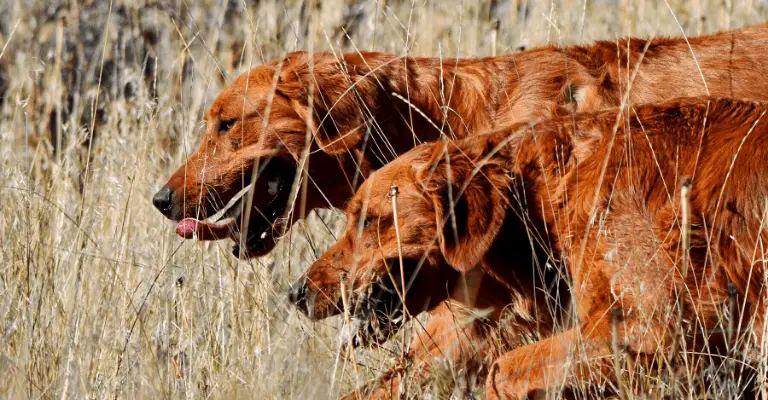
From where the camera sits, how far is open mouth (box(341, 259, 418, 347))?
135 inches

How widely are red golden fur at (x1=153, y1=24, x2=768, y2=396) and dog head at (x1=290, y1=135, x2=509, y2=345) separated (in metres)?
0.81

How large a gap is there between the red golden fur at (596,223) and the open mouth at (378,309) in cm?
2

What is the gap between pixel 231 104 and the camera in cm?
466

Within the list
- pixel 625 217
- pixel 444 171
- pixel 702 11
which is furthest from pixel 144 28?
pixel 625 217

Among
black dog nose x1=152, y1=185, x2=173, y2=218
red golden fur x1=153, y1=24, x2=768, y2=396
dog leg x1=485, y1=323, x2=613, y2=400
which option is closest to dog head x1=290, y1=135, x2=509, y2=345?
dog leg x1=485, y1=323, x2=613, y2=400

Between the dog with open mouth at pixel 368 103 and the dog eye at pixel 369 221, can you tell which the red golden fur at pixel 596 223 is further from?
the dog with open mouth at pixel 368 103

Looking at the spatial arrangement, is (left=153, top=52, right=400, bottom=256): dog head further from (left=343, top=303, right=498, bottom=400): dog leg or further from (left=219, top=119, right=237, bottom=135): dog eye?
(left=343, top=303, right=498, bottom=400): dog leg

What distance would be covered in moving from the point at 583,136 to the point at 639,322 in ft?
2.26

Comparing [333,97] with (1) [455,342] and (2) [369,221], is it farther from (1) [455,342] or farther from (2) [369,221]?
(1) [455,342]

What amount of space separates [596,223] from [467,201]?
0.44 metres

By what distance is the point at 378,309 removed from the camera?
3.50m

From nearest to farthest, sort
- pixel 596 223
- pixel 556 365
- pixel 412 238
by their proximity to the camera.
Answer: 1. pixel 556 365
2. pixel 596 223
3. pixel 412 238

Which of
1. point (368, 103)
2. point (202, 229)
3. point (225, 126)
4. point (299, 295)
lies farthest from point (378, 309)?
point (225, 126)

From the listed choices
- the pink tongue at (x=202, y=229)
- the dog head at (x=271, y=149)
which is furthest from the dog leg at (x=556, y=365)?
the pink tongue at (x=202, y=229)
